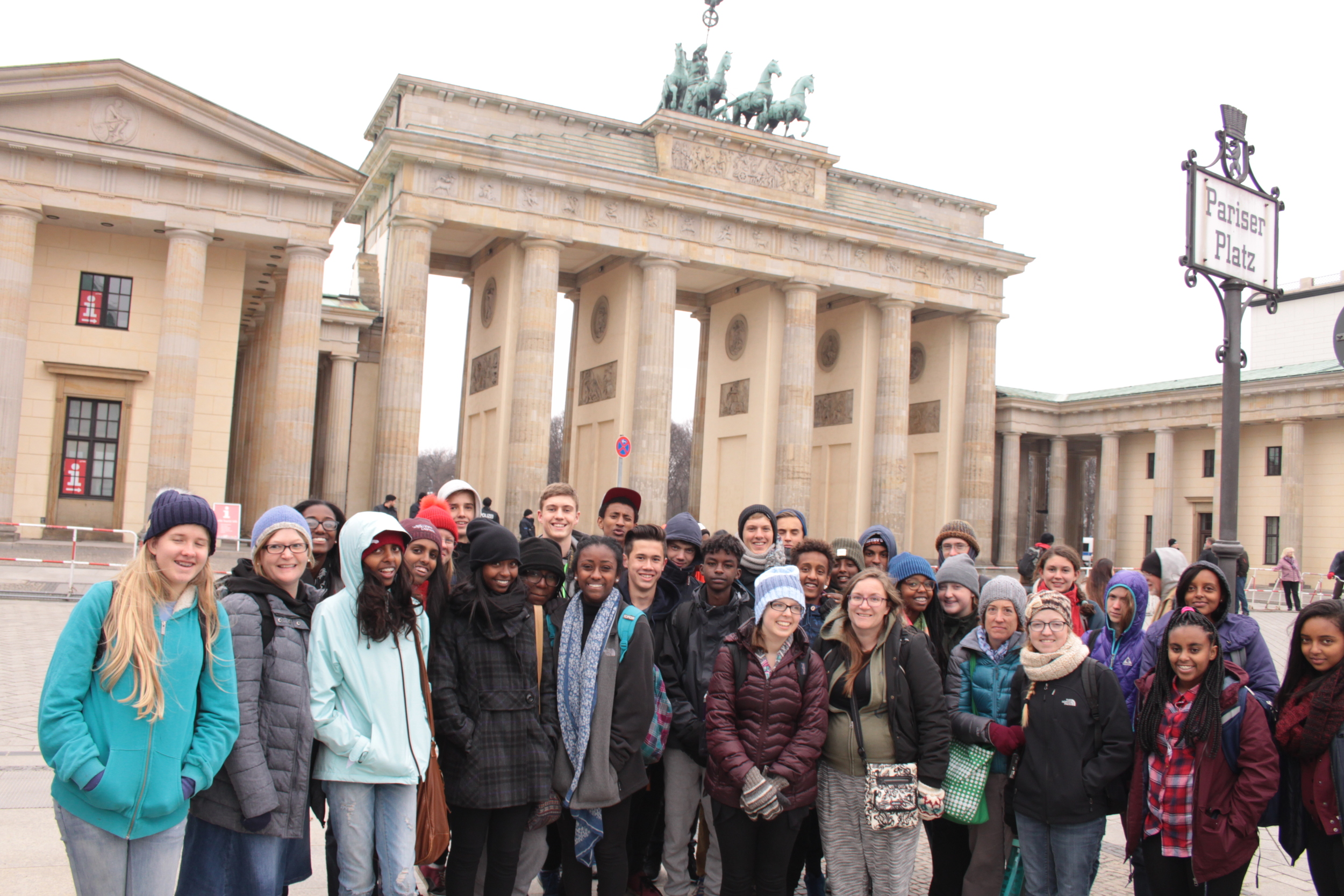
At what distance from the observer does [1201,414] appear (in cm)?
3731

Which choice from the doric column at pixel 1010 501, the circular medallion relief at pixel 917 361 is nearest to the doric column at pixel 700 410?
the circular medallion relief at pixel 917 361

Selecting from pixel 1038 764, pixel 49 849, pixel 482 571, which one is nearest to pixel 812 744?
pixel 1038 764

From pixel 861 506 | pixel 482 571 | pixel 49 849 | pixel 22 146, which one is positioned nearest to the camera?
pixel 482 571

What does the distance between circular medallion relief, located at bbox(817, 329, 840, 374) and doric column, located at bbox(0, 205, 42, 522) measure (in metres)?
26.0

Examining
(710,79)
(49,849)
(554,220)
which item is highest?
(710,79)

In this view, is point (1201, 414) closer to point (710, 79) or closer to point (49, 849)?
point (710, 79)

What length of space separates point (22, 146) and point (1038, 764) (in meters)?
23.7

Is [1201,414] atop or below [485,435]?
atop

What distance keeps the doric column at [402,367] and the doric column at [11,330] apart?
8.79 m

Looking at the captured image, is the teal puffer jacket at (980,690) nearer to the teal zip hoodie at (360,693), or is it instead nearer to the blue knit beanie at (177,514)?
the teal zip hoodie at (360,693)

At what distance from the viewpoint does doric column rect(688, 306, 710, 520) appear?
122 ft

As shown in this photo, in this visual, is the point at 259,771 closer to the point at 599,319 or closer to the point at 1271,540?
the point at 599,319

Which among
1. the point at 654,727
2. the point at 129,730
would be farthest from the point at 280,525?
the point at 654,727

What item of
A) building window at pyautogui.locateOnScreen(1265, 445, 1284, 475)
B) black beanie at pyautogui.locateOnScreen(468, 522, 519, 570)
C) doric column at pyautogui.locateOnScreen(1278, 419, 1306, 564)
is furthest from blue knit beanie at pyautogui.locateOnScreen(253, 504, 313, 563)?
building window at pyautogui.locateOnScreen(1265, 445, 1284, 475)
